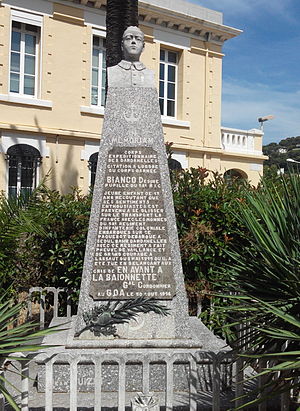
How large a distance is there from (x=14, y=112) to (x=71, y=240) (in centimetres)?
821

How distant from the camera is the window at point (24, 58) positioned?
14305 mm

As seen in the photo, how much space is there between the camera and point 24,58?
14469mm

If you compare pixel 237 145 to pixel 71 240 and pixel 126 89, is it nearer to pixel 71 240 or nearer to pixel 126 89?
pixel 71 240

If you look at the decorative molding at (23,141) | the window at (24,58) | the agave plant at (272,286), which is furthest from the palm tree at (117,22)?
the window at (24,58)

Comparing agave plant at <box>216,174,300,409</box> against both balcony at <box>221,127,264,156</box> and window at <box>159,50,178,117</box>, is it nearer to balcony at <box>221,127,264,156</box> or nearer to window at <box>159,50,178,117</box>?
window at <box>159,50,178,117</box>

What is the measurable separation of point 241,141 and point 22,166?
883 centimetres

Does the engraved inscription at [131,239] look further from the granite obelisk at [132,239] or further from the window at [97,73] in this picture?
the window at [97,73]

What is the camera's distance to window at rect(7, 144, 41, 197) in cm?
1400

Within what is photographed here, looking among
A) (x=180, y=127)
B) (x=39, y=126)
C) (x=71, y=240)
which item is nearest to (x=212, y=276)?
(x=71, y=240)

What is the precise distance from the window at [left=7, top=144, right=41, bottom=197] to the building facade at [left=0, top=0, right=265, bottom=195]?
0.03 metres

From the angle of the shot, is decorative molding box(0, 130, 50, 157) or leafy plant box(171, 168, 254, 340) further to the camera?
decorative molding box(0, 130, 50, 157)

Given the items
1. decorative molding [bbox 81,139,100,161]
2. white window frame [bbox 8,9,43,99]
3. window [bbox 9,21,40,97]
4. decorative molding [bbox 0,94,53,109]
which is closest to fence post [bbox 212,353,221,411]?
decorative molding [bbox 0,94,53,109]

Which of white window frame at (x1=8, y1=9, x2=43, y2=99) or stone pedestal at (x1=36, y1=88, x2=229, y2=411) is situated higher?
white window frame at (x1=8, y1=9, x2=43, y2=99)

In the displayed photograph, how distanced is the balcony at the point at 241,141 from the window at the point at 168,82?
229 cm
